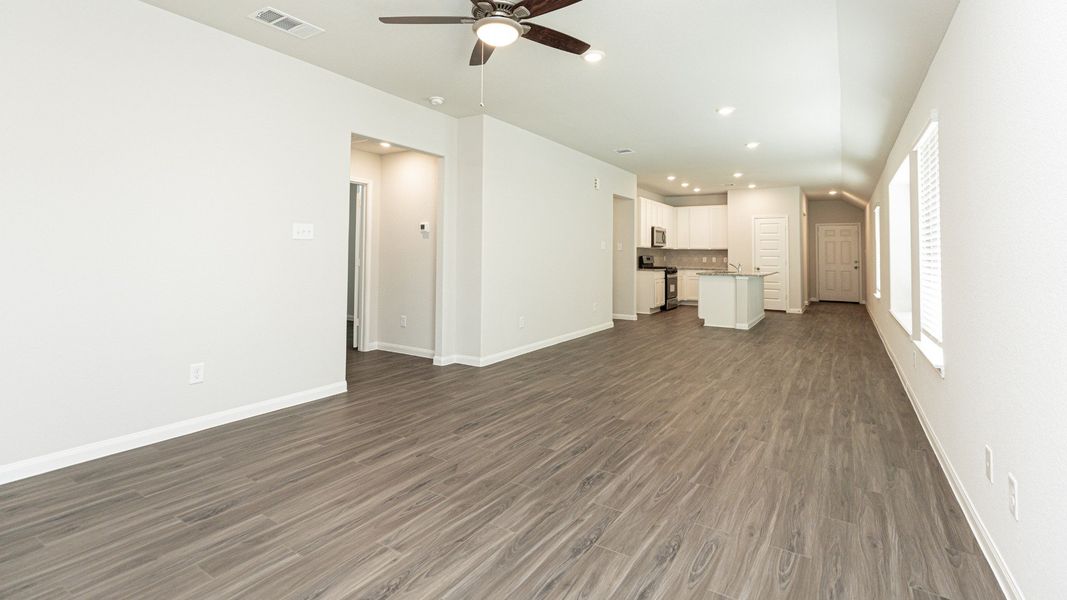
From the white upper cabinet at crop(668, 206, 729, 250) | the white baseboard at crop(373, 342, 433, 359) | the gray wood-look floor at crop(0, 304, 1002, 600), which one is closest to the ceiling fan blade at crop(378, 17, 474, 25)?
the gray wood-look floor at crop(0, 304, 1002, 600)

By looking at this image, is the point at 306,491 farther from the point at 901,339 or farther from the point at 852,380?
the point at 901,339

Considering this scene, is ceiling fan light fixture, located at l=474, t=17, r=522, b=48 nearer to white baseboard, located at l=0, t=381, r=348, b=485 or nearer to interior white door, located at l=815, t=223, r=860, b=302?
white baseboard, located at l=0, t=381, r=348, b=485

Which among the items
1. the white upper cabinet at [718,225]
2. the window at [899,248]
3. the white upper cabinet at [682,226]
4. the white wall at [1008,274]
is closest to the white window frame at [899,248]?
the window at [899,248]

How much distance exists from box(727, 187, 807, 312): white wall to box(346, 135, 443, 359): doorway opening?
25.3 feet

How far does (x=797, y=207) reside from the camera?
10164mm

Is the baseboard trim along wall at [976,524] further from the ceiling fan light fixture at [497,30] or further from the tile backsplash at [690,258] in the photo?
the tile backsplash at [690,258]

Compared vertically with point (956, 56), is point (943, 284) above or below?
below

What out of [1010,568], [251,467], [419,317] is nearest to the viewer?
[1010,568]

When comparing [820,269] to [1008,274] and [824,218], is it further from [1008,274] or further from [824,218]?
[1008,274]

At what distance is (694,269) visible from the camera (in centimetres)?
1238

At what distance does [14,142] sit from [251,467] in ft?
6.84

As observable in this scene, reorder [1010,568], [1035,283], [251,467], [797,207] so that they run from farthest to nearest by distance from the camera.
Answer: [797,207], [251,467], [1010,568], [1035,283]

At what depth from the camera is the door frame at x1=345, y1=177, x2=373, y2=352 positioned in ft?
20.2

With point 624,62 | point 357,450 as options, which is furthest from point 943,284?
point 357,450
